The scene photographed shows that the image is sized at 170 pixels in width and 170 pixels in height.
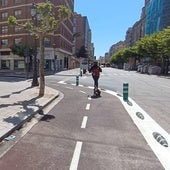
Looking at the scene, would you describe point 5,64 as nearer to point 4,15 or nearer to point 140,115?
point 4,15

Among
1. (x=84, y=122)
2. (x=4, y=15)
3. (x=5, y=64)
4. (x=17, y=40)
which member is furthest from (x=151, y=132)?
(x=4, y=15)

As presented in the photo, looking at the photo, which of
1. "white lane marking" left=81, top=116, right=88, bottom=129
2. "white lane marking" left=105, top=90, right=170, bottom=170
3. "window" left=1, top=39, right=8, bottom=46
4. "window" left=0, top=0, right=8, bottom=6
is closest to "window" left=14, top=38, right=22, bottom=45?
"window" left=1, top=39, right=8, bottom=46

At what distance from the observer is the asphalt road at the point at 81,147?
5125 mm

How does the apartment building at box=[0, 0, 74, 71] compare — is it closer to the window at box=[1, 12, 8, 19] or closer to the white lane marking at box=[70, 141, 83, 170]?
the window at box=[1, 12, 8, 19]

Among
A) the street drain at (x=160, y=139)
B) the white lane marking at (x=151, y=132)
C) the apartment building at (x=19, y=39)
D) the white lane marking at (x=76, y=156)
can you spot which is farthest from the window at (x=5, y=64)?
the white lane marking at (x=76, y=156)

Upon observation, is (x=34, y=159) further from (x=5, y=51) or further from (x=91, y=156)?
(x=5, y=51)

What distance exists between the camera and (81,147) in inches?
241

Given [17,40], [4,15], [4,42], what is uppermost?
[4,15]

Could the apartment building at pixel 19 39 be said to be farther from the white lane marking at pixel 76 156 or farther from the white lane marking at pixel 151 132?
the white lane marking at pixel 76 156

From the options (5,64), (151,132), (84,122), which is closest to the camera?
(151,132)

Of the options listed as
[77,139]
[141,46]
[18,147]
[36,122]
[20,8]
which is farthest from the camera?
[141,46]

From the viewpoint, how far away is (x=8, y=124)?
299 inches

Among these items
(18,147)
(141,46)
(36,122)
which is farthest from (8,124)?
(141,46)

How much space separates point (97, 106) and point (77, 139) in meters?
5.35
